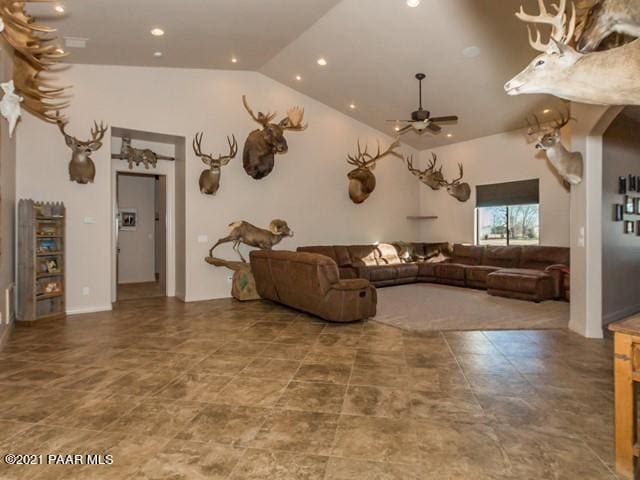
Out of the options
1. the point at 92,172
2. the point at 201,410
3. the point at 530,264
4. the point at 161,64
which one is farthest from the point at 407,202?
the point at 201,410

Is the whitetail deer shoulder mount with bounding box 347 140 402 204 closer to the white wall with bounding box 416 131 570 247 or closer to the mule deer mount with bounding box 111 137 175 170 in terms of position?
the white wall with bounding box 416 131 570 247

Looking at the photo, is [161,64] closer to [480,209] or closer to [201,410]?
[201,410]

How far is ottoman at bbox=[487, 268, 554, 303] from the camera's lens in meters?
6.23

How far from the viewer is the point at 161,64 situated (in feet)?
20.2

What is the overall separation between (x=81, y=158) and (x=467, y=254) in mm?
8060

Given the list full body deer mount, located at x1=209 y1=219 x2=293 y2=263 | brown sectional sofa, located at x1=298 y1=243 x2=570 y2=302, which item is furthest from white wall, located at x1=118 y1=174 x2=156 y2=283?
brown sectional sofa, located at x1=298 y1=243 x2=570 y2=302

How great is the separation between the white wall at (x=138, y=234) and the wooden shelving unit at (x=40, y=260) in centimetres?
356

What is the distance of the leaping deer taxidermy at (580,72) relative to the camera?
1785 mm

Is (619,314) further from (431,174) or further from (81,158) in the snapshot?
(81,158)

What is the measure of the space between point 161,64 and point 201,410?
5.88m

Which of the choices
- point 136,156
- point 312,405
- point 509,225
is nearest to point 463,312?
point 312,405

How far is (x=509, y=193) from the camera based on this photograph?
27.5 ft

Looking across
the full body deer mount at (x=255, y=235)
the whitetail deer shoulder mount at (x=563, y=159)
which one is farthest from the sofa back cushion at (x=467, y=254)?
the full body deer mount at (x=255, y=235)

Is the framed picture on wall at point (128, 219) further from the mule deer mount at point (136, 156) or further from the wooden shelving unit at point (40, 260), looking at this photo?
the wooden shelving unit at point (40, 260)
